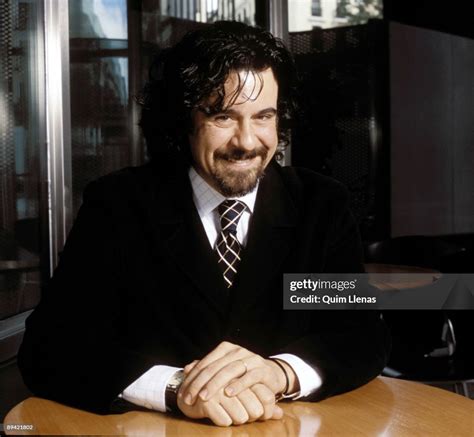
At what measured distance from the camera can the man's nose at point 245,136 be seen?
4.54 feet

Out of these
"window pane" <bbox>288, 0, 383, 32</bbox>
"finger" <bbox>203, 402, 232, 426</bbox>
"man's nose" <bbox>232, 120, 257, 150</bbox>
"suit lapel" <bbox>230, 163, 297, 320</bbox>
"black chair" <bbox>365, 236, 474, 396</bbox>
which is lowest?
"black chair" <bbox>365, 236, 474, 396</bbox>

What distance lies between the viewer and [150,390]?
3.76 feet

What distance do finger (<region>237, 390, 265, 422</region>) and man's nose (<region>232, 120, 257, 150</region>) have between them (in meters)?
0.53

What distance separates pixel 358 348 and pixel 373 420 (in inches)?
9.6

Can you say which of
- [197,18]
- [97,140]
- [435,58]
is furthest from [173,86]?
[435,58]

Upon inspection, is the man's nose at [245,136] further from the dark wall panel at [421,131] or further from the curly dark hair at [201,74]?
the dark wall panel at [421,131]

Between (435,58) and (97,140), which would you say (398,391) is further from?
(435,58)

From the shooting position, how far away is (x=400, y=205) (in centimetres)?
535

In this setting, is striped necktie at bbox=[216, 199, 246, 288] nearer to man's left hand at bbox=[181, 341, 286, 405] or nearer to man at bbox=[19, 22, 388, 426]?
man at bbox=[19, 22, 388, 426]

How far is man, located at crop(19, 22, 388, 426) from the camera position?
49.2 inches

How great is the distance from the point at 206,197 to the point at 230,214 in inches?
2.6

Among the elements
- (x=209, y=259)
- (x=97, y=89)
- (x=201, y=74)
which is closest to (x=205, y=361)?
(x=209, y=259)

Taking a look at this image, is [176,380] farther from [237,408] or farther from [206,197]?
[206,197]

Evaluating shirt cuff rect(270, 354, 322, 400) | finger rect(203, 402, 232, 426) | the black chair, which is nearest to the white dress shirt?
shirt cuff rect(270, 354, 322, 400)
